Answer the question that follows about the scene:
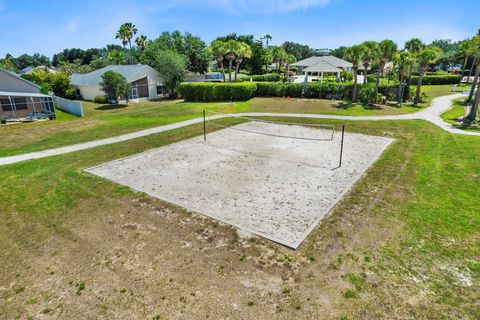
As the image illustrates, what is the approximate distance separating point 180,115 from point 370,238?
22.4m

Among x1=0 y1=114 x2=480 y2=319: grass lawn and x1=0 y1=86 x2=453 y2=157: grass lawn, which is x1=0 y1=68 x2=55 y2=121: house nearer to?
x1=0 y1=86 x2=453 y2=157: grass lawn

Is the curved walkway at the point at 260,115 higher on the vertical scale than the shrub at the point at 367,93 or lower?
lower

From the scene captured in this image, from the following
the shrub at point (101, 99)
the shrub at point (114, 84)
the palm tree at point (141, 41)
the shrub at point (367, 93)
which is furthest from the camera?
the palm tree at point (141, 41)

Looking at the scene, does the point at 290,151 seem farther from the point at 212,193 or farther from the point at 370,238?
the point at 370,238

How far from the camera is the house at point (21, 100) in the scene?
82.8 feet

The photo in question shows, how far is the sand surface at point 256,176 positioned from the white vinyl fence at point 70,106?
1700cm

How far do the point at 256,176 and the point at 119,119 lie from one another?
18.8 metres

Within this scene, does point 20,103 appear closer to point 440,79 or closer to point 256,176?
point 256,176

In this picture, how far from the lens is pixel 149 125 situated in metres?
22.7

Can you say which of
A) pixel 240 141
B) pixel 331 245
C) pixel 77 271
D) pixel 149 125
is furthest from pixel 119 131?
pixel 331 245

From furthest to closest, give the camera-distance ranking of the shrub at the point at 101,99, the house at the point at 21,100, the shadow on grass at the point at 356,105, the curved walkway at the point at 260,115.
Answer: the shrub at the point at 101,99
the shadow on grass at the point at 356,105
the house at the point at 21,100
the curved walkway at the point at 260,115

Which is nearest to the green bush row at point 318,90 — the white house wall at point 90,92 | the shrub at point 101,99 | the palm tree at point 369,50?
the palm tree at point 369,50

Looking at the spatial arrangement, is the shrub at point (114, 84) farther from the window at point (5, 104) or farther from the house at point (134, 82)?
the window at point (5, 104)

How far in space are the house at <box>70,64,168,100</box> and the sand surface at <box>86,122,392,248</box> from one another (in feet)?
84.1
